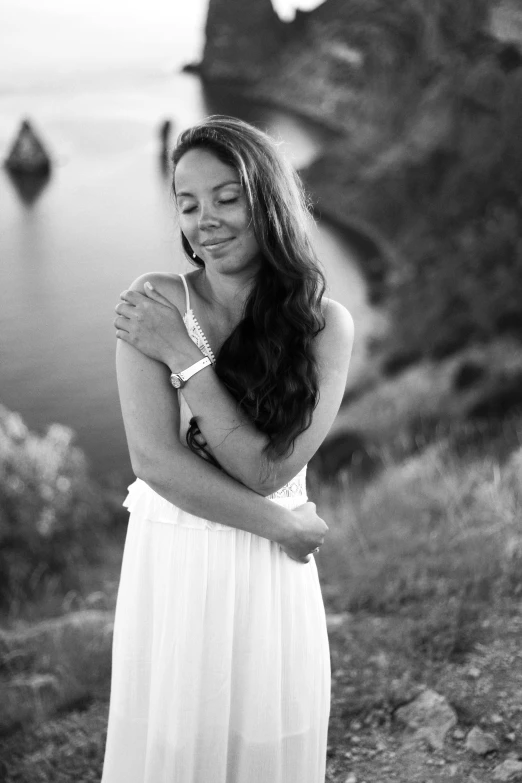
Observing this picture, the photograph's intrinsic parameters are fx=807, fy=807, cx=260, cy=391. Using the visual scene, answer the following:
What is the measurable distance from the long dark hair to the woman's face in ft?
0.06

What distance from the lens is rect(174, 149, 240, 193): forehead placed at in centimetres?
136

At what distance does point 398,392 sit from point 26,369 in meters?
2.38

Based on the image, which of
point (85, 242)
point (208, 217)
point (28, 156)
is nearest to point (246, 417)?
point (208, 217)

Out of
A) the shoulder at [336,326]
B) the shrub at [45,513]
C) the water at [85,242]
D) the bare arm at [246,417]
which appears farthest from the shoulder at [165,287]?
the shrub at [45,513]

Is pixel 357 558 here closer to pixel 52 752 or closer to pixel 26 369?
pixel 52 752

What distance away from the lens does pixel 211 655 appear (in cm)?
147

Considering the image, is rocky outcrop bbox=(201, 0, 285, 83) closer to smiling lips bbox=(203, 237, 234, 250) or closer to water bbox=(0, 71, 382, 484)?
water bbox=(0, 71, 382, 484)

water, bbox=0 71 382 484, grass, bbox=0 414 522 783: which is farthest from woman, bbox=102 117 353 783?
water, bbox=0 71 382 484

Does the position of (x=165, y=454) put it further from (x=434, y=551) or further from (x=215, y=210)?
(x=434, y=551)

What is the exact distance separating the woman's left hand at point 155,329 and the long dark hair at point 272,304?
93 mm

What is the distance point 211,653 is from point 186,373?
20.7 inches

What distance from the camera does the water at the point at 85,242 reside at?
176 inches

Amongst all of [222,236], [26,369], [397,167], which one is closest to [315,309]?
[222,236]

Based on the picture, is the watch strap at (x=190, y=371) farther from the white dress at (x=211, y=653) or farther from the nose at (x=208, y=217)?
the nose at (x=208, y=217)
